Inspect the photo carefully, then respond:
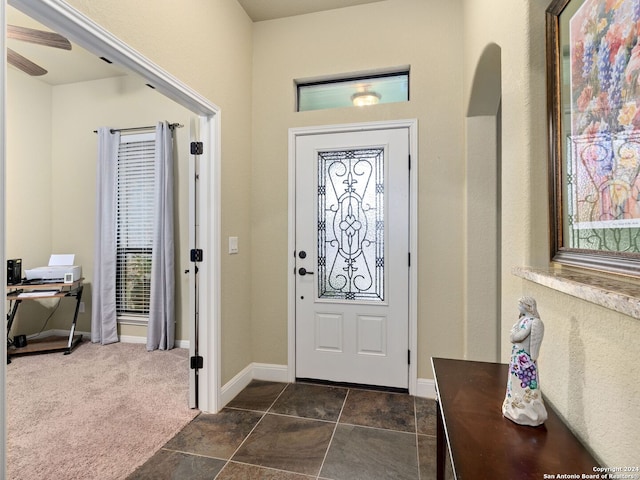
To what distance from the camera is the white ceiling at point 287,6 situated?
2.66 m

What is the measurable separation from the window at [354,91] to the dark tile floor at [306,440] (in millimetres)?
2431

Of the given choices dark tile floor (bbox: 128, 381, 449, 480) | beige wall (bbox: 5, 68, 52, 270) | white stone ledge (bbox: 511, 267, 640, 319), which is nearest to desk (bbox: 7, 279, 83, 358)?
beige wall (bbox: 5, 68, 52, 270)

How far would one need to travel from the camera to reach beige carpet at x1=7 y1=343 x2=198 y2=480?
179 cm

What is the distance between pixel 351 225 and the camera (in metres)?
2.71

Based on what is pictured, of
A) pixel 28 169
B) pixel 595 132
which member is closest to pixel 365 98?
pixel 595 132

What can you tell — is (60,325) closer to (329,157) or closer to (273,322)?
(273,322)

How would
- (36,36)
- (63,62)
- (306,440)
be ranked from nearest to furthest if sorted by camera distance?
(306,440) → (36,36) → (63,62)

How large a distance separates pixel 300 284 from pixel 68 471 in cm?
182

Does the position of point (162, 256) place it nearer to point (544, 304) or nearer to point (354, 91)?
point (354, 91)

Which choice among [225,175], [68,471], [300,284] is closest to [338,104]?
[225,175]

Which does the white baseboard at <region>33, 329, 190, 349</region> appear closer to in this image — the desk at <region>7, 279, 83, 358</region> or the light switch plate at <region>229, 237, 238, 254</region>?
the desk at <region>7, 279, 83, 358</region>

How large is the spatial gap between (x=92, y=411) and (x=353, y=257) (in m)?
2.27

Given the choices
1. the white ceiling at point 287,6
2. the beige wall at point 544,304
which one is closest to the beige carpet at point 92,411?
the beige wall at point 544,304

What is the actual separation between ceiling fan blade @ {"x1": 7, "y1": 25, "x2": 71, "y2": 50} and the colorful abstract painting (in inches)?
114
